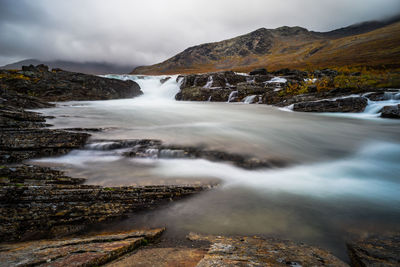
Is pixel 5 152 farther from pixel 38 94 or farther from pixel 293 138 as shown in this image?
pixel 38 94

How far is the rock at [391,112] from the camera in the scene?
9.36 metres

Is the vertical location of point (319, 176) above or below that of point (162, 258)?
below

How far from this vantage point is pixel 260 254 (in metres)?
1.86

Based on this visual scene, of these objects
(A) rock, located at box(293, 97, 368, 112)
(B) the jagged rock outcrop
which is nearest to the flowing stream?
(A) rock, located at box(293, 97, 368, 112)

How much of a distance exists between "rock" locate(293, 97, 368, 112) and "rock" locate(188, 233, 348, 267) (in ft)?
40.1

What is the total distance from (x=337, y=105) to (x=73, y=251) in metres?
14.4

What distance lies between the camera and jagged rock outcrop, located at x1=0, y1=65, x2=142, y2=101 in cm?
1915

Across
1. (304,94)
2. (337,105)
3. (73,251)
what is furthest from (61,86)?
(337,105)

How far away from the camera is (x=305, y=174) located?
4.42m

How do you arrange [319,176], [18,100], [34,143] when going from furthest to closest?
[18,100]
[34,143]
[319,176]

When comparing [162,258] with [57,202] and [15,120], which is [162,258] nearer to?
[57,202]

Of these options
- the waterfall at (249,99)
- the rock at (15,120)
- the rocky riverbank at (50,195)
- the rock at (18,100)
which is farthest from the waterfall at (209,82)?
the rocky riverbank at (50,195)

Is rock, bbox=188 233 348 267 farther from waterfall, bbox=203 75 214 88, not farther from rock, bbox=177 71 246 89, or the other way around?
waterfall, bbox=203 75 214 88

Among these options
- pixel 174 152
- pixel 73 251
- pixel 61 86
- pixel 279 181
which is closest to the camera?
pixel 73 251
